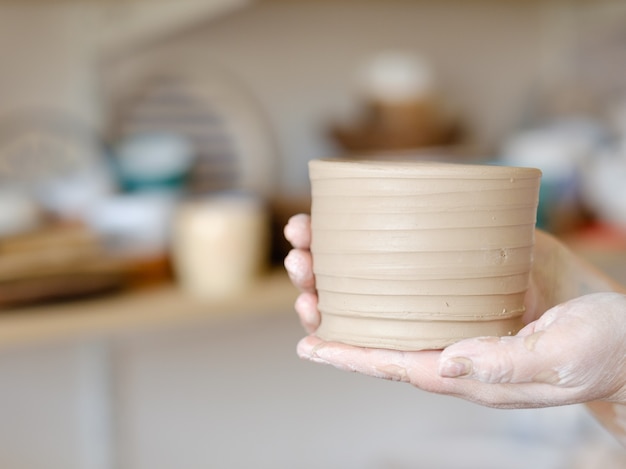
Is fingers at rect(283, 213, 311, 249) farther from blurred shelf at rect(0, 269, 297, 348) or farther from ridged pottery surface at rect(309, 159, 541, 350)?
blurred shelf at rect(0, 269, 297, 348)

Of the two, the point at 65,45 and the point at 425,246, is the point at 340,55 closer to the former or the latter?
the point at 65,45

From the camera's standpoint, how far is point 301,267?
0.56 m

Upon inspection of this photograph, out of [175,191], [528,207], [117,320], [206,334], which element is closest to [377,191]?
[528,207]

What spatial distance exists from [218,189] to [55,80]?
265 mm

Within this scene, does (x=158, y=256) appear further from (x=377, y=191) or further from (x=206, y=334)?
(x=377, y=191)

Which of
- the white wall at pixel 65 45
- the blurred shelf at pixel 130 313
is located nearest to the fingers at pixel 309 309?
the blurred shelf at pixel 130 313

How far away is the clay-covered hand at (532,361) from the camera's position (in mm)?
444

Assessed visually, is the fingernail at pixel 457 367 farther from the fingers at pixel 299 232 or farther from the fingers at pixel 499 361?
the fingers at pixel 299 232

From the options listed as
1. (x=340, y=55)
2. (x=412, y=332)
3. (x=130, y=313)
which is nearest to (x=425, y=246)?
(x=412, y=332)

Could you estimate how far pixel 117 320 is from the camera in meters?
0.92

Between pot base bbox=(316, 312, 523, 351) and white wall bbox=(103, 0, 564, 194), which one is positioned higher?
white wall bbox=(103, 0, 564, 194)

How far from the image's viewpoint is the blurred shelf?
34.7 inches

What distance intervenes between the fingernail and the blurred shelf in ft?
1.77

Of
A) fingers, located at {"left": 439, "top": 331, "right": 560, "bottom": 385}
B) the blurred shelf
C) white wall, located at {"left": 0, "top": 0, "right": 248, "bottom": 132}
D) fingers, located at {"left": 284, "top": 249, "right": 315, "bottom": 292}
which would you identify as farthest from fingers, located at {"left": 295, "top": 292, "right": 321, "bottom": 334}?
white wall, located at {"left": 0, "top": 0, "right": 248, "bottom": 132}
